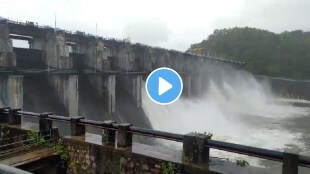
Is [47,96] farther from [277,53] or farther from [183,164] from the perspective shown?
[277,53]

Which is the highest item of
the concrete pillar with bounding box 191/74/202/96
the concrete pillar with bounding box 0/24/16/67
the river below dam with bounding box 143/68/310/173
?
the concrete pillar with bounding box 0/24/16/67

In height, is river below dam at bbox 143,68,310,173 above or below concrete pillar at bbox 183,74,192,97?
below

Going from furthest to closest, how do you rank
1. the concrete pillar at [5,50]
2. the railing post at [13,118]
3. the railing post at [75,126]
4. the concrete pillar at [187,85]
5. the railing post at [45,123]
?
1. the concrete pillar at [187,85]
2. the concrete pillar at [5,50]
3. the railing post at [13,118]
4. the railing post at [45,123]
5. the railing post at [75,126]

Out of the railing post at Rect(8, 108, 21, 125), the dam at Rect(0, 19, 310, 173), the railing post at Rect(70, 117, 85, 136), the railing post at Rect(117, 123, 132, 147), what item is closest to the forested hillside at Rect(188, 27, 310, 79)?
the dam at Rect(0, 19, 310, 173)

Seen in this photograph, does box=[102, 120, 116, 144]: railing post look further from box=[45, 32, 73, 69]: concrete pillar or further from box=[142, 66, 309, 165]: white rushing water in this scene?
box=[45, 32, 73, 69]: concrete pillar

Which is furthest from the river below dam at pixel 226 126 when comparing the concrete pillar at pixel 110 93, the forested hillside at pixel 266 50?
the forested hillside at pixel 266 50

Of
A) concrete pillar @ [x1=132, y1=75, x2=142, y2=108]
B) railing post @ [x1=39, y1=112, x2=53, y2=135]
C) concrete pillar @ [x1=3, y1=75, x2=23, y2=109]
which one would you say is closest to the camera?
railing post @ [x1=39, y1=112, x2=53, y2=135]

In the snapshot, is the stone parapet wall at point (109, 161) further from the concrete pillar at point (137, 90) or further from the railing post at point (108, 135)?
the concrete pillar at point (137, 90)
